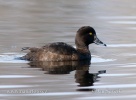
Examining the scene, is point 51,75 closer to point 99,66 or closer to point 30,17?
point 99,66

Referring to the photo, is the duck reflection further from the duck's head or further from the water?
the duck's head

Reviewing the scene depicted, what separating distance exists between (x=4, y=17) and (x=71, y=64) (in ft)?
24.4

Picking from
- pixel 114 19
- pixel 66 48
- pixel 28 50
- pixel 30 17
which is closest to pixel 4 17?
pixel 30 17

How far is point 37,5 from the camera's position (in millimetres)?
25469

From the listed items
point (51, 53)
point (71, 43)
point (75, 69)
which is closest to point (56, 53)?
point (51, 53)

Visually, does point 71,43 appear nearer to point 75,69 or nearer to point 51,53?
point 51,53

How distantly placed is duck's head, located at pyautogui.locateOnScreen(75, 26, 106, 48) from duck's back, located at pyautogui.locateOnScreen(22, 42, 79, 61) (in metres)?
0.85

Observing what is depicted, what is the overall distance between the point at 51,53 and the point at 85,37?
1.31m

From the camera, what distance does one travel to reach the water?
11.7 metres

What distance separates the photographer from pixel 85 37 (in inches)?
640

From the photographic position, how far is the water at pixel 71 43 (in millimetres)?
11688

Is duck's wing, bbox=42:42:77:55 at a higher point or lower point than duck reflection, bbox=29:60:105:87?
higher

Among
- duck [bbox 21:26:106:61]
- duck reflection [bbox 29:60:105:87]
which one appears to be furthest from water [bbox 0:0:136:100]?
duck [bbox 21:26:106:61]

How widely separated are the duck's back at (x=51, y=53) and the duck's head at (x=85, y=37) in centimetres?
85
